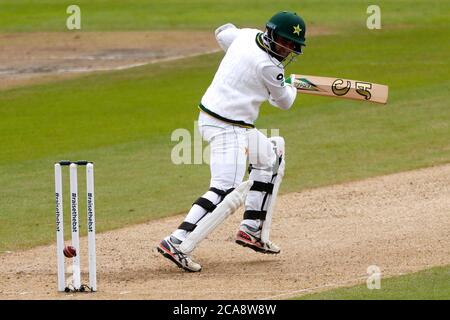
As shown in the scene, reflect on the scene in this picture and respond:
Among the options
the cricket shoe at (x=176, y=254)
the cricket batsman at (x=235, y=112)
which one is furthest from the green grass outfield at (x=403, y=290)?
the cricket shoe at (x=176, y=254)

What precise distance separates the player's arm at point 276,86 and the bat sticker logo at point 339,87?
850mm

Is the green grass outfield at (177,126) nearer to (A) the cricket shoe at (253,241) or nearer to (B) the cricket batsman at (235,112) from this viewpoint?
(A) the cricket shoe at (253,241)

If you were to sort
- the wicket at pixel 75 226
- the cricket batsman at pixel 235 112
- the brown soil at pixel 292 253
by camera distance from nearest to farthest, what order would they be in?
1. the wicket at pixel 75 226
2. the brown soil at pixel 292 253
3. the cricket batsman at pixel 235 112

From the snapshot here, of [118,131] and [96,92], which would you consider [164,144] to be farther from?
[96,92]

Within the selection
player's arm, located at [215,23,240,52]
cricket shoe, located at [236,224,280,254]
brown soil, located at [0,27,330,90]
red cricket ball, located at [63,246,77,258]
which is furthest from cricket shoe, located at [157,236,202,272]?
brown soil, located at [0,27,330,90]

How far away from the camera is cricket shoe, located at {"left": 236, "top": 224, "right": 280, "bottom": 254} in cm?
1088

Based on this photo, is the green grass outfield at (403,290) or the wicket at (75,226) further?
the wicket at (75,226)

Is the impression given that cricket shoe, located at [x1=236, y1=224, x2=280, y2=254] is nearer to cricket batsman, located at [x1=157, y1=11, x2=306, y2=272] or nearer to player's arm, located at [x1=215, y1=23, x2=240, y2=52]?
cricket batsman, located at [x1=157, y1=11, x2=306, y2=272]

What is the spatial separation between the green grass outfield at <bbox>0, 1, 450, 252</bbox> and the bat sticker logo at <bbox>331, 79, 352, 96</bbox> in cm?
327

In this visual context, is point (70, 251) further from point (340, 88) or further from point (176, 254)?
point (340, 88)

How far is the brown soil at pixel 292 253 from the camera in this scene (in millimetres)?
9586

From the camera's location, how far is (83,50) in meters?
28.4
